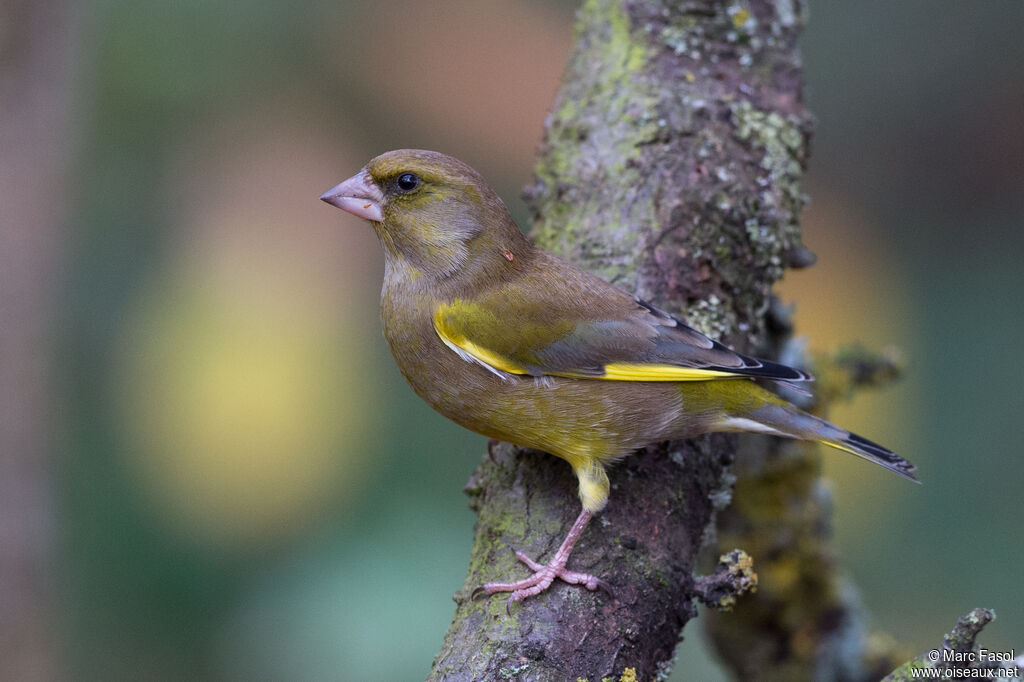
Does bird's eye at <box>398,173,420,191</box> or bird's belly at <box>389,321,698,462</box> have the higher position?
bird's eye at <box>398,173,420,191</box>

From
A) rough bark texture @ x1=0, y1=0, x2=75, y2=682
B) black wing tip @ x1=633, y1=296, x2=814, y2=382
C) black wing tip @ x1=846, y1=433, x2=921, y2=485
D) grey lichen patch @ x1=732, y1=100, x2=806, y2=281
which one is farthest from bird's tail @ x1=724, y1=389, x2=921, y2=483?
rough bark texture @ x1=0, y1=0, x2=75, y2=682

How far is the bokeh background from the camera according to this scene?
536 cm

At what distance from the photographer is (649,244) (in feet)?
12.8

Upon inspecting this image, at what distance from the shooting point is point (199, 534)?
568 centimetres

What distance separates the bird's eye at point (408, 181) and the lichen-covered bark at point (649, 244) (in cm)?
70

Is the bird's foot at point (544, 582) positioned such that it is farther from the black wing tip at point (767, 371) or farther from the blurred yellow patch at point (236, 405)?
the blurred yellow patch at point (236, 405)

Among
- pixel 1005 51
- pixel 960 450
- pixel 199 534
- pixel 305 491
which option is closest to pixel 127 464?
pixel 199 534

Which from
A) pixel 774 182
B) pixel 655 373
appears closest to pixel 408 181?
pixel 655 373

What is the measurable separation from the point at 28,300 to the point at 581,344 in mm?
2957

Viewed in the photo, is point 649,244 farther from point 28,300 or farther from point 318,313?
point 318,313

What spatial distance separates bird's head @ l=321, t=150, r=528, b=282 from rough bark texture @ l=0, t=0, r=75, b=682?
211 centimetres

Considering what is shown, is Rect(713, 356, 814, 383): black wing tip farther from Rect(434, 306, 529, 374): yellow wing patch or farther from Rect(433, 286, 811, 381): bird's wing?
Rect(434, 306, 529, 374): yellow wing patch

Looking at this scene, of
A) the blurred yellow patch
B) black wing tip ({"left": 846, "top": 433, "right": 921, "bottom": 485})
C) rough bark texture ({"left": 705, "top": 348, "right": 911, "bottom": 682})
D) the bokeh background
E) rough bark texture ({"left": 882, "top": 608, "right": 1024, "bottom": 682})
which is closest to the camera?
rough bark texture ({"left": 882, "top": 608, "right": 1024, "bottom": 682})

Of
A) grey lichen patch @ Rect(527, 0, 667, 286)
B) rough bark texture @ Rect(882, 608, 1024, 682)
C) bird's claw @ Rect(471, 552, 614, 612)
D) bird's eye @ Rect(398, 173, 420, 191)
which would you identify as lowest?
bird's claw @ Rect(471, 552, 614, 612)
